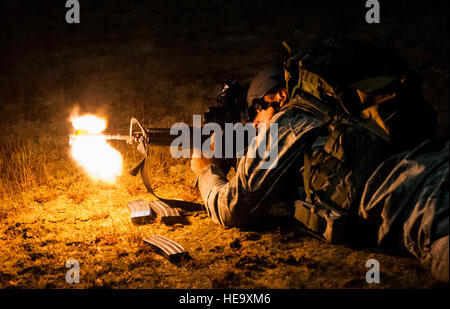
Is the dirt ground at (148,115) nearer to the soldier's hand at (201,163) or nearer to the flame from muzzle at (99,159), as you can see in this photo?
the flame from muzzle at (99,159)

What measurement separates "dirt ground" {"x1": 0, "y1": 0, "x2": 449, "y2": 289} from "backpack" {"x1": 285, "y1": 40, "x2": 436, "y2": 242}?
57cm

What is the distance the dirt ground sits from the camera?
3633mm

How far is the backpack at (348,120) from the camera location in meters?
3.06

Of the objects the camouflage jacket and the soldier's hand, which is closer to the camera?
the camouflage jacket

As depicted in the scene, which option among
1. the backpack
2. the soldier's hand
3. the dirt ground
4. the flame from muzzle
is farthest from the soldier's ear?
the flame from muzzle

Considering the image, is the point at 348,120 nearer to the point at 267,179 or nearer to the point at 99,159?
the point at 267,179

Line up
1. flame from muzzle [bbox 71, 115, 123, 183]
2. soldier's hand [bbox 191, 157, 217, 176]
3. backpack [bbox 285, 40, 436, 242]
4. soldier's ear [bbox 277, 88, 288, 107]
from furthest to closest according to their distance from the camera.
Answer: flame from muzzle [bbox 71, 115, 123, 183]
soldier's hand [bbox 191, 157, 217, 176]
soldier's ear [bbox 277, 88, 288, 107]
backpack [bbox 285, 40, 436, 242]

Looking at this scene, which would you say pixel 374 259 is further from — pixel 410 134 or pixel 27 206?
pixel 27 206

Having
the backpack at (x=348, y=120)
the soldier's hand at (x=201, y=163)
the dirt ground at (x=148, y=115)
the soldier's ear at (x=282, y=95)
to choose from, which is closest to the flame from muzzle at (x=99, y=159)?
the dirt ground at (x=148, y=115)

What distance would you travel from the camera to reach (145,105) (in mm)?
8859

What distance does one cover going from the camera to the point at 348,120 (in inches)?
128

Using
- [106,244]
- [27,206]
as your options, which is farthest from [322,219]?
[27,206]

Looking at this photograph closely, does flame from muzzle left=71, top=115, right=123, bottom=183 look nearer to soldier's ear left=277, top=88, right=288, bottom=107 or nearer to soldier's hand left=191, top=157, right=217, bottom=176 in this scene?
soldier's hand left=191, top=157, right=217, bottom=176
